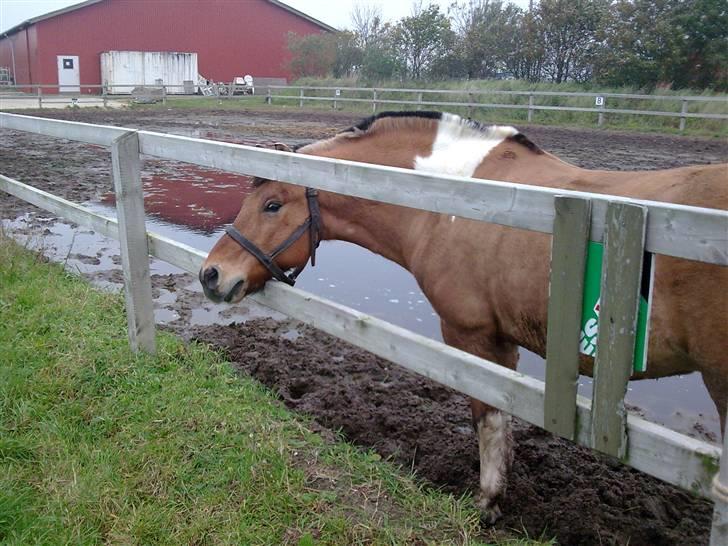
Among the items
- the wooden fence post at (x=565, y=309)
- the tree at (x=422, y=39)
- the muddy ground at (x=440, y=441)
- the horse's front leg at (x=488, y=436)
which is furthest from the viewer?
the tree at (x=422, y=39)

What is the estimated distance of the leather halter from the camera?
341cm

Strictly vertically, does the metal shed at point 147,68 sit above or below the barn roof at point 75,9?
below

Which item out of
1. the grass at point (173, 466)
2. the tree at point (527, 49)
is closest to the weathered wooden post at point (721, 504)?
the grass at point (173, 466)

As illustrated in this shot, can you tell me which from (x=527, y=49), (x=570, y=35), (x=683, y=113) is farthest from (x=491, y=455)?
(x=527, y=49)

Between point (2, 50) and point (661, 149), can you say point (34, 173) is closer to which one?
point (661, 149)

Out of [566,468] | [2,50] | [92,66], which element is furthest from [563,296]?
[2,50]

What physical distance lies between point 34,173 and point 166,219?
4.53m

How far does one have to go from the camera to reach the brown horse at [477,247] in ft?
8.32

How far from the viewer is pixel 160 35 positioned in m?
41.7

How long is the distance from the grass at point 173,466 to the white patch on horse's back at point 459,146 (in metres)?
1.55

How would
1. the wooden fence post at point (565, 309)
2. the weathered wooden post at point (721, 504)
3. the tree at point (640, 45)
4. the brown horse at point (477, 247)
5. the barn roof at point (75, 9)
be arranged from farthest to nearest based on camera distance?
the barn roof at point (75, 9)
the tree at point (640, 45)
the brown horse at point (477, 247)
the wooden fence post at point (565, 309)
the weathered wooden post at point (721, 504)

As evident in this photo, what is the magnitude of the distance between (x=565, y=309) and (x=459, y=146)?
5.70 ft

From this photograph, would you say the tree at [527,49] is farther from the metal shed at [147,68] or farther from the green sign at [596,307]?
the green sign at [596,307]

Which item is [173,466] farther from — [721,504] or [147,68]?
[147,68]
